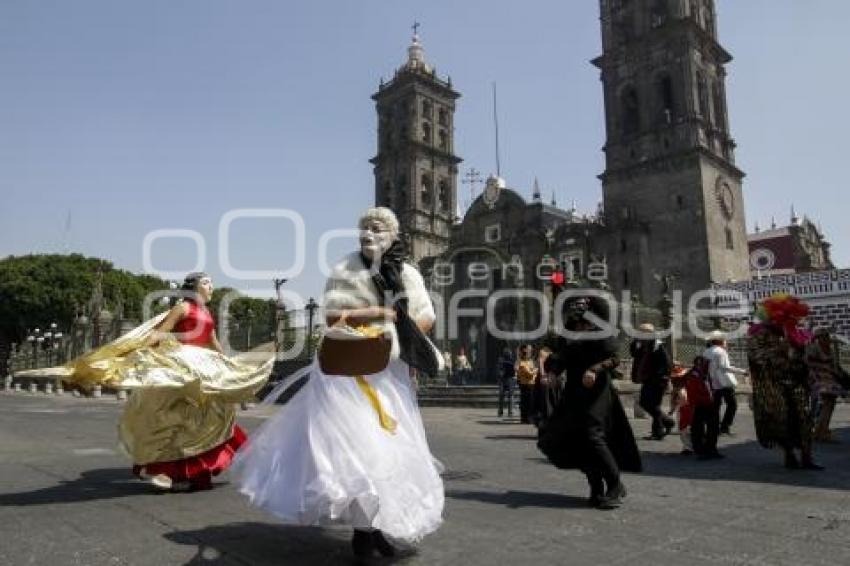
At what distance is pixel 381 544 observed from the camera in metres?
3.70

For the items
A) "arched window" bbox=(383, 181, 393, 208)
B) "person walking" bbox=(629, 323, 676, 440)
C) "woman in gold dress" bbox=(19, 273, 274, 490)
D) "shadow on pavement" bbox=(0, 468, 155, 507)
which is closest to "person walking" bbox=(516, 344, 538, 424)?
"person walking" bbox=(629, 323, 676, 440)

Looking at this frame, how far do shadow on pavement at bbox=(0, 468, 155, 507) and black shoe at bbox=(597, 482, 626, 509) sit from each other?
3895mm

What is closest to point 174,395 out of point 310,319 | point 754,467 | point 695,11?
point 754,467

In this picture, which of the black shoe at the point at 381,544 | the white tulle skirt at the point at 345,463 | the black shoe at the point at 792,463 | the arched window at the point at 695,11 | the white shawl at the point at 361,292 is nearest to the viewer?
the white tulle skirt at the point at 345,463

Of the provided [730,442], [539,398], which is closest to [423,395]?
[539,398]

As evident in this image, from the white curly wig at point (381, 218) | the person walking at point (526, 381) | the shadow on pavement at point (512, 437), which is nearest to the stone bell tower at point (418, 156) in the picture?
the person walking at point (526, 381)

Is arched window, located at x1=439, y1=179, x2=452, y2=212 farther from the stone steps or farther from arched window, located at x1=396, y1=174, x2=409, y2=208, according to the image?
the stone steps

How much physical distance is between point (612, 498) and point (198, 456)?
12.1 feet

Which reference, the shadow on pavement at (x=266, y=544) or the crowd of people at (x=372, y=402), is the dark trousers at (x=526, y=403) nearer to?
the crowd of people at (x=372, y=402)

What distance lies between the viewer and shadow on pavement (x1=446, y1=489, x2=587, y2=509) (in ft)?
17.3

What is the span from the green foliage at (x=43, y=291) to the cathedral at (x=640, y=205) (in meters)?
33.4

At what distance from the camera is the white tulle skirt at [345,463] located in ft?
11.1

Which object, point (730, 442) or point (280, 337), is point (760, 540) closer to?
point (730, 442)

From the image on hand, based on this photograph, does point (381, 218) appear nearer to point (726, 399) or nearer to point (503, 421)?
point (726, 399)
